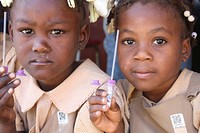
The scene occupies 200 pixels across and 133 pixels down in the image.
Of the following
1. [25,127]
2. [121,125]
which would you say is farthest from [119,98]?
[25,127]

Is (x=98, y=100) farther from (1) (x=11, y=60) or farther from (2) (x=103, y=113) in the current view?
(1) (x=11, y=60)

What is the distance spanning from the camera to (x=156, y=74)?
2.04 meters

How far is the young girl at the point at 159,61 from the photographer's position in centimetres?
203

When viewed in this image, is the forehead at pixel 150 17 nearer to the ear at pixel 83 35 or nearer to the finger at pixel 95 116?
the ear at pixel 83 35

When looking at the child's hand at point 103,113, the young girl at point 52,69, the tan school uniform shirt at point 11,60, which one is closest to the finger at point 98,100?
the child's hand at point 103,113

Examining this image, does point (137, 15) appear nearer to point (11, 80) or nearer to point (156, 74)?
point (156, 74)

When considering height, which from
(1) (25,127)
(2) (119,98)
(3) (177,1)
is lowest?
(1) (25,127)

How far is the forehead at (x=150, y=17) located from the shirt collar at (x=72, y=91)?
0.23 meters

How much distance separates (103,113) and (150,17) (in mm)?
417

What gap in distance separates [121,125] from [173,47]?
0.36 metres

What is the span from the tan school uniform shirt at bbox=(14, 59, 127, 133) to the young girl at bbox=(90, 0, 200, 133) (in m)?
0.11


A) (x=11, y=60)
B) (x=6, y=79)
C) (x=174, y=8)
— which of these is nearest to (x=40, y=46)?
(x=6, y=79)

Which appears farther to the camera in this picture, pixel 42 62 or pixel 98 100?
pixel 42 62

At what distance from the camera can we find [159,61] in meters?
2.03
